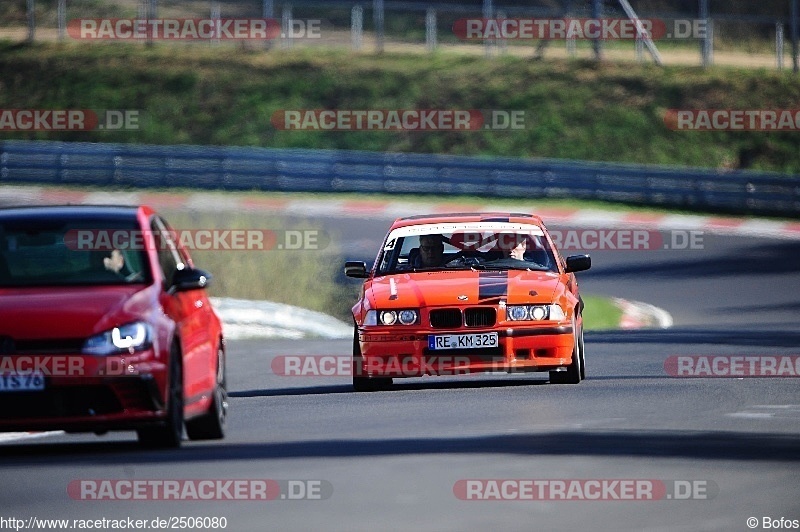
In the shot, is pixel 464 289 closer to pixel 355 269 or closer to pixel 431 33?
pixel 355 269

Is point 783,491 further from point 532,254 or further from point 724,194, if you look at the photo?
point 724,194

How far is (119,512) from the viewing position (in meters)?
8.69

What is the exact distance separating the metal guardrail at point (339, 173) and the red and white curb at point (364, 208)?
55cm

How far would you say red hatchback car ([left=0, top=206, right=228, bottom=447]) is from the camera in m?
10.5

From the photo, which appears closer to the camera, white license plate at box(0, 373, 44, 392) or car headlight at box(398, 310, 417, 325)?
white license plate at box(0, 373, 44, 392)

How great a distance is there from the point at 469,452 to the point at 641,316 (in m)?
16.0

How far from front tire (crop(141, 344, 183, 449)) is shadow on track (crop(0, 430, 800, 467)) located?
0.08 m

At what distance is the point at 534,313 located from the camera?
14430 millimetres

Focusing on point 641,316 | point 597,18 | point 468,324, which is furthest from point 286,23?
point 468,324

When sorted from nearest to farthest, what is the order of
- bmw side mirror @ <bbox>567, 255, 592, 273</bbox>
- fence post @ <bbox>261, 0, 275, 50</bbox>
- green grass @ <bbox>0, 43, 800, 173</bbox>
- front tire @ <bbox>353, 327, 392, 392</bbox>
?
front tire @ <bbox>353, 327, 392, 392</bbox>
bmw side mirror @ <bbox>567, 255, 592, 273</bbox>
green grass @ <bbox>0, 43, 800, 173</bbox>
fence post @ <bbox>261, 0, 275, 50</bbox>

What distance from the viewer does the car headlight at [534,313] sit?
14.4m

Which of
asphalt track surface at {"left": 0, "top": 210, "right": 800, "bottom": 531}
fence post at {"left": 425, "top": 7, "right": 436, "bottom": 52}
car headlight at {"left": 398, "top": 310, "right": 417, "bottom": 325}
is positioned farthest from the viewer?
fence post at {"left": 425, "top": 7, "right": 436, "bottom": 52}

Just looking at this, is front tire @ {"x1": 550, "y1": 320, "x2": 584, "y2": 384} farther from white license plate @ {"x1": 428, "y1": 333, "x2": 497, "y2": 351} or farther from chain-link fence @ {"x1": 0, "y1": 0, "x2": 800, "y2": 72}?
chain-link fence @ {"x1": 0, "y1": 0, "x2": 800, "y2": 72}

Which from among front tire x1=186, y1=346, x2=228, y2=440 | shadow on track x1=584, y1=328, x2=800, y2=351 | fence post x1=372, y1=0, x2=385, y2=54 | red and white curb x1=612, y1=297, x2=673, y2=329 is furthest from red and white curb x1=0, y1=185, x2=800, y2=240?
front tire x1=186, y1=346, x2=228, y2=440
